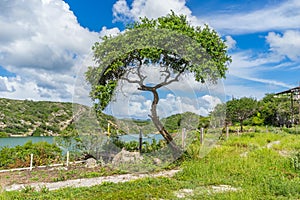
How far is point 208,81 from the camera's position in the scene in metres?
8.34

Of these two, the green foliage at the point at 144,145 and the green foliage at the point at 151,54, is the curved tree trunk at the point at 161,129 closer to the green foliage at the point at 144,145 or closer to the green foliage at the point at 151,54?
the green foliage at the point at 144,145

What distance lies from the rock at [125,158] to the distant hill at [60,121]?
29.8 inches

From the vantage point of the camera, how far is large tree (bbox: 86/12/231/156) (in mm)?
7762

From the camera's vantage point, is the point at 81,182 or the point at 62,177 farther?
the point at 62,177

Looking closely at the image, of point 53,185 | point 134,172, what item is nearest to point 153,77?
point 134,172

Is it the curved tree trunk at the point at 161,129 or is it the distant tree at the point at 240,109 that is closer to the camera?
the curved tree trunk at the point at 161,129

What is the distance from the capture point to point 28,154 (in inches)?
356

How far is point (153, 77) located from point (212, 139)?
2.91 meters

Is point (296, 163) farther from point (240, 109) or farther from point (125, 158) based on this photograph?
point (240, 109)

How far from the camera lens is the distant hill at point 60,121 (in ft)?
27.5

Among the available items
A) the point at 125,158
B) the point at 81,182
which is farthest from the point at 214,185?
the point at 125,158

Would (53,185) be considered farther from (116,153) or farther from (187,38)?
(187,38)

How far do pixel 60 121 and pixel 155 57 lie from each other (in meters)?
6.10

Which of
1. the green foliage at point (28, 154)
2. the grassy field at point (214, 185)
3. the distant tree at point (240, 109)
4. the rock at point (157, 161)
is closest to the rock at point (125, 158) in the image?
the rock at point (157, 161)
